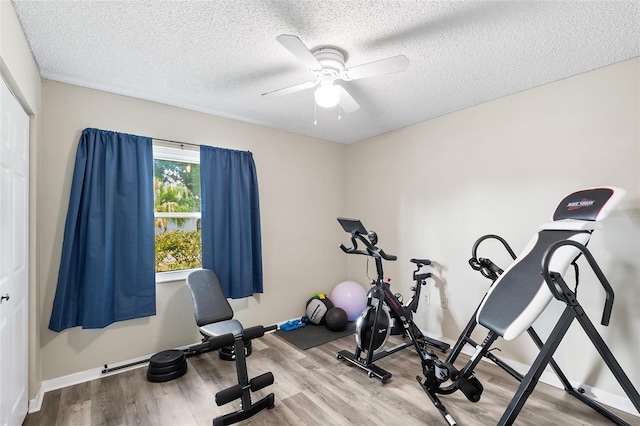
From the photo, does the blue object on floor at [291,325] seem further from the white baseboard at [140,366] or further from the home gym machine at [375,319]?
the white baseboard at [140,366]

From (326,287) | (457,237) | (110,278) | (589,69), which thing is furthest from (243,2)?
(326,287)

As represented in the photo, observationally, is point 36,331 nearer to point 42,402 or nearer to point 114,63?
point 42,402

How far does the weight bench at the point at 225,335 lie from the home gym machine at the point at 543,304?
4.22 ft

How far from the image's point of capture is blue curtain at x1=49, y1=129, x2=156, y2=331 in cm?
254

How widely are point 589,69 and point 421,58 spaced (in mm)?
1413

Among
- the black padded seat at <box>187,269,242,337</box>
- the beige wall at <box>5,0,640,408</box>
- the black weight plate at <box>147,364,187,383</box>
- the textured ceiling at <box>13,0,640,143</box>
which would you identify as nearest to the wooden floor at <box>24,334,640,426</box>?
the black weight plate at <box>147,364,187,383</box>

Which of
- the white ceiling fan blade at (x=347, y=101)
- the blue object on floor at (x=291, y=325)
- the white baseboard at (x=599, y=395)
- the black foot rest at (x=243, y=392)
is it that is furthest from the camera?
the blue object on floor at (x=291, y=325)

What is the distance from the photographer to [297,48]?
1688 mm

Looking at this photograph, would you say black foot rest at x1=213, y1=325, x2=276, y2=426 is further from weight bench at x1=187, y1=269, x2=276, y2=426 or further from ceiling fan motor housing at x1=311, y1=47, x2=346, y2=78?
ceiling fan motor housing at x1=311, y1=47, x2=346, y2=78

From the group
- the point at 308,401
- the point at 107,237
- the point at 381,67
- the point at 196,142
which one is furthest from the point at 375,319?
the point at 196,142

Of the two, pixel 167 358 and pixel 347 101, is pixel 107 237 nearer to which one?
pixel 167 358

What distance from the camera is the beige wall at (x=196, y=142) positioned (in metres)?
2.54

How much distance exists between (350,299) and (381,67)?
3.00m

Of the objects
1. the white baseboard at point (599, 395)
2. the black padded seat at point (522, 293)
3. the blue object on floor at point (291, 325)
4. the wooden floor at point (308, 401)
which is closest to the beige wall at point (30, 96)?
the wooden floor at point (308, 401)
